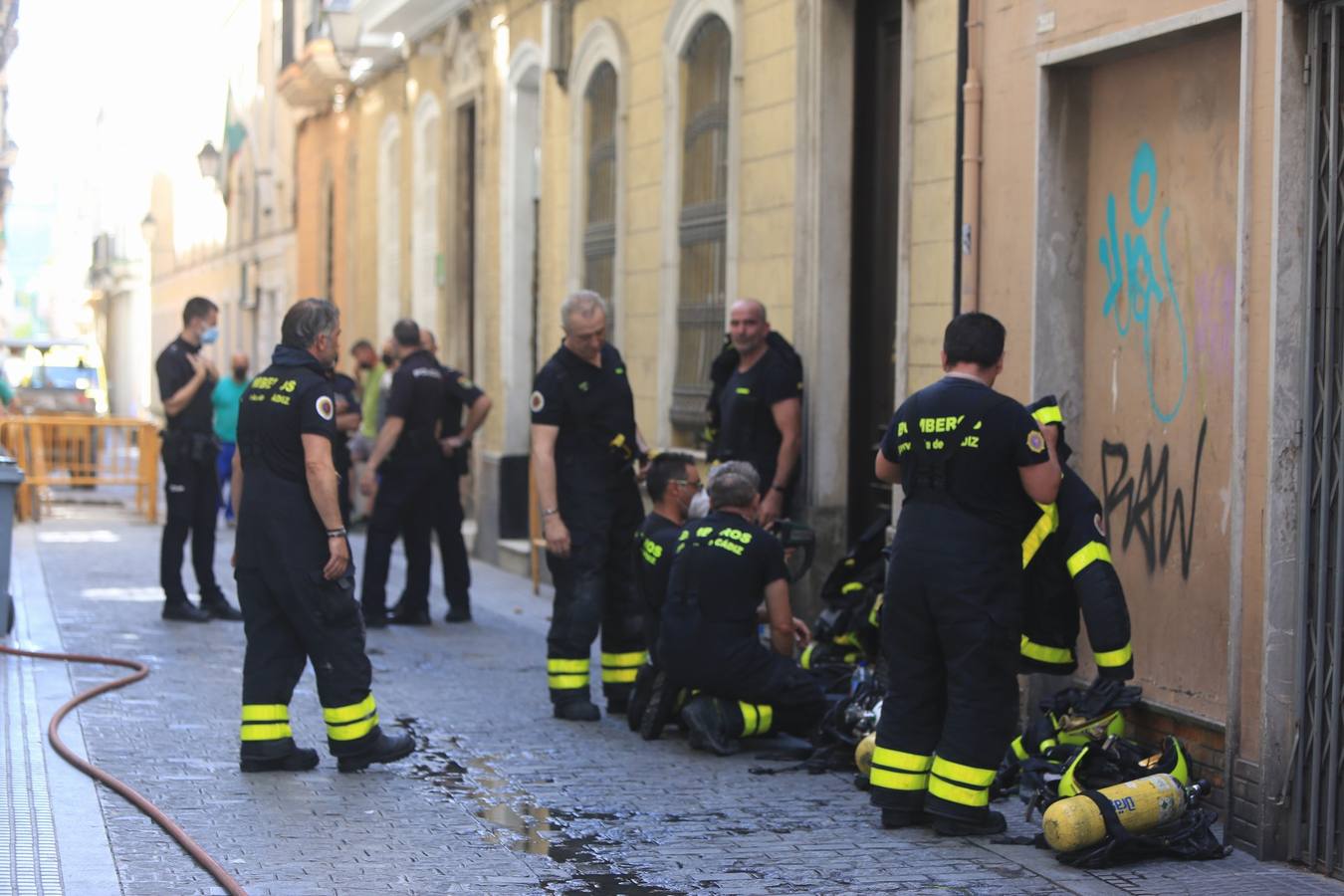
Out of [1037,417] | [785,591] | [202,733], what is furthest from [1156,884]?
[202,733]

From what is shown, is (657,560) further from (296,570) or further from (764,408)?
(764,408)

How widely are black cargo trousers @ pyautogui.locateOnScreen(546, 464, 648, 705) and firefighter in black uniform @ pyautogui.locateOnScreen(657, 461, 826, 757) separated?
80cm

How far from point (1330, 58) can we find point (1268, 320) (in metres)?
0.87

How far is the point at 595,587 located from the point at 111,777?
255cm

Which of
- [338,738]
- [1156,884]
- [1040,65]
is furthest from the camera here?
[1040,65]

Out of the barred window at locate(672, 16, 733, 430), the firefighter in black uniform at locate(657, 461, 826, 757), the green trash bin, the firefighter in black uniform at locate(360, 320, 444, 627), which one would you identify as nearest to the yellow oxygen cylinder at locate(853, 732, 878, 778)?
the firefighter in black uniform at locate(657, 461, 826, 757)

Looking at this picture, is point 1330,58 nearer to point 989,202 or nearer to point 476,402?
point 989,202

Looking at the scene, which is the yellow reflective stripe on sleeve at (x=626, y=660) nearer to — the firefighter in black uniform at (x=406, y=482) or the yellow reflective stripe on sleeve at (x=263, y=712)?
the yellow reflective stripe on sleeve at (x=263, y=712)

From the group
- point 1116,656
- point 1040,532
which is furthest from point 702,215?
point 1116,656

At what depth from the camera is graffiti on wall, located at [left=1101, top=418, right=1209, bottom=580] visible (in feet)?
25.5

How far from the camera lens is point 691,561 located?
853 cm

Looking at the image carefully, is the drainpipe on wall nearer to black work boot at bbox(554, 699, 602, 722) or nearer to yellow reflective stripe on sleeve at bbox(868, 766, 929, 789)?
black work boot at bbox(554, 699, 602, 722)

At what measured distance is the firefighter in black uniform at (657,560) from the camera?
8.84 metres

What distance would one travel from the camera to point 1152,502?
8.04 metres
